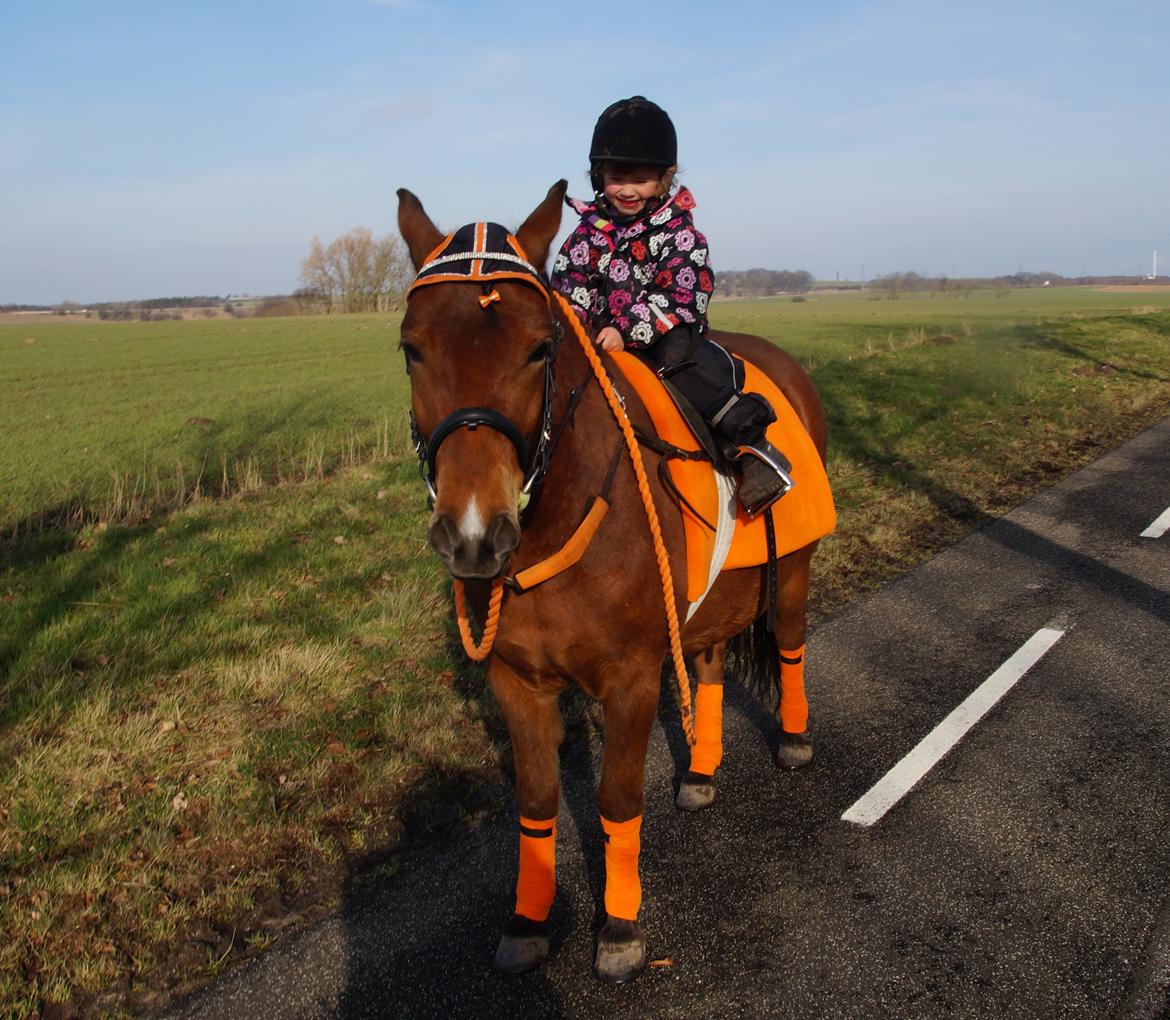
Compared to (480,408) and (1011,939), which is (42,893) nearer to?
(480,408)

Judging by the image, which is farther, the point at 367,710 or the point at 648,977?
the point at 367,710

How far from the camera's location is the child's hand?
3246 mm

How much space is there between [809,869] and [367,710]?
2606 millimetres

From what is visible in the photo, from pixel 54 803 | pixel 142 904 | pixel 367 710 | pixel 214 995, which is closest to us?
pixel 214 995

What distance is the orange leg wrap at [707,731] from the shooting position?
4.20 metres

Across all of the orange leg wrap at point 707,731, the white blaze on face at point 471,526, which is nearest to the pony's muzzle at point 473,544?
the white blaze on face at point 471,526

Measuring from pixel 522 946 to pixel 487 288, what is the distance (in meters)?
2.22

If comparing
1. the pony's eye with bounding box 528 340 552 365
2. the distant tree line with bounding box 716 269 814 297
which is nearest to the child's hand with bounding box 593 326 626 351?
the pony's eye with bounding box 528 340 552 365

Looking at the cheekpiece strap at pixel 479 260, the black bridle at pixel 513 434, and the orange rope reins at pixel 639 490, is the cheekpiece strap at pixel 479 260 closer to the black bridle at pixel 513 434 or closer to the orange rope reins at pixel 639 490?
the black bridle at pixel 513 434

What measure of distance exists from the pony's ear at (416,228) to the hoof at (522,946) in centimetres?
226

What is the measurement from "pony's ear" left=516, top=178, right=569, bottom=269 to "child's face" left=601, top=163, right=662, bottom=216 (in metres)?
0.92

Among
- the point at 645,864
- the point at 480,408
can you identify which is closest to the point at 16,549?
the point at 645,864

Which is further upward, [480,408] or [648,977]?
[480,408]

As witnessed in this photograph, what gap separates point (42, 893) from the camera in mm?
3494
